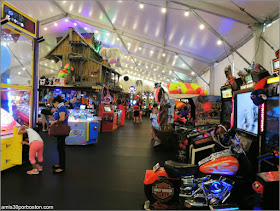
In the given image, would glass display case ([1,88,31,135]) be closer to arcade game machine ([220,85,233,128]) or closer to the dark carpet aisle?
the dark carpet aisle

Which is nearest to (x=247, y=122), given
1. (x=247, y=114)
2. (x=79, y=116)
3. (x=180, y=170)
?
(x=247, y=114)

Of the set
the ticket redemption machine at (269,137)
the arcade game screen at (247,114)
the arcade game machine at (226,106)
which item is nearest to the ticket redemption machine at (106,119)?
the arcade game machine at (226,106)

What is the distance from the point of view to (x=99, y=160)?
15.4 feet

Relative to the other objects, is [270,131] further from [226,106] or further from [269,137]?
[226,106]

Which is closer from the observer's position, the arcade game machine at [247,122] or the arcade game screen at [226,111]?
the arcade game machine at [247,122]

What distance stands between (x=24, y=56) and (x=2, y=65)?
787mm

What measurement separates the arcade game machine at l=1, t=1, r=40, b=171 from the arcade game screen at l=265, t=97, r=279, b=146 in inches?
181

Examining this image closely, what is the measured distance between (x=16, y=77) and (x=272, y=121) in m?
5.11

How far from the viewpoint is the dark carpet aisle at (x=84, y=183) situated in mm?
2654

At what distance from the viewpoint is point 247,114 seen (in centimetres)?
367

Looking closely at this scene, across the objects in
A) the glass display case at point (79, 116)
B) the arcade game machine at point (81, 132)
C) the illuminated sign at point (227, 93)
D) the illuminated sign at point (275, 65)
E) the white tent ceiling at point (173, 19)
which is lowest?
the arcade game machine at point (81, 132)

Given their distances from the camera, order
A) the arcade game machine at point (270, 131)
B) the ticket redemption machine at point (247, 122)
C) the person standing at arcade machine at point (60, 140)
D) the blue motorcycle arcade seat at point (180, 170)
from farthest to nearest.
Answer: the person standing at arcade machine at point (60, 140) < the ticket redemption machine at point (247, 122) < the blue motorcycle arcade seat at point (180, 170) < the arcade game machine at point (270, 131)

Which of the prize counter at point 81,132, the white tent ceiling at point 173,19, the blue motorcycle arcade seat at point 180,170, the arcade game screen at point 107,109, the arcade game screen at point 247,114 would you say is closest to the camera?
the blue motorcycle arcade seat at point 180,170

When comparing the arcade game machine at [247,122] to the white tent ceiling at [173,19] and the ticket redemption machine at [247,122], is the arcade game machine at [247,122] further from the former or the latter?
the white tent ceiling at [173,19]
